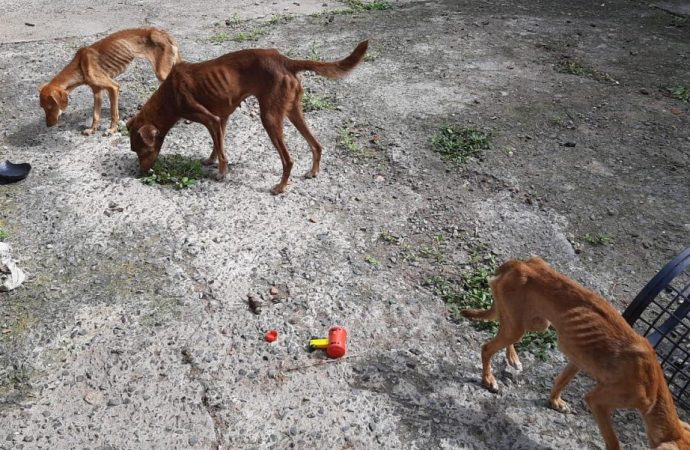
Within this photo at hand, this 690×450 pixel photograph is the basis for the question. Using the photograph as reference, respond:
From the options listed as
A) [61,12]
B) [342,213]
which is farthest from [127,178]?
[61,12]

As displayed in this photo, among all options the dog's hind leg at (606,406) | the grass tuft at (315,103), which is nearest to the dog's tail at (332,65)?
the grass tuft at (315,103)

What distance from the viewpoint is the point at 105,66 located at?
243 inches

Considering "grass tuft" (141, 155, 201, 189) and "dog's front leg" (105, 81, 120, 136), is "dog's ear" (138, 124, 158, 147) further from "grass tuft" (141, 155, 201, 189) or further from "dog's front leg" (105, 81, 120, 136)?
"dog's front leg" (105, 81, 120, 136)

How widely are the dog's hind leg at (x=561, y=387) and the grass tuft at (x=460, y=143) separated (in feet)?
9.30

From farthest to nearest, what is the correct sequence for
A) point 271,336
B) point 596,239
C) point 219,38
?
point 219,38, point 596,239, point 271,336

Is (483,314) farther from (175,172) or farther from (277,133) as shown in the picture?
(175,172)

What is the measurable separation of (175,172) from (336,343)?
2645 mm

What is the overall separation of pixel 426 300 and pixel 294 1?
26.9ft

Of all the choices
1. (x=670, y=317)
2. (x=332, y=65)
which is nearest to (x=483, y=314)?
(x=670, y=317)

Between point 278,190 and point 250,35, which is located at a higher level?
point 250,35

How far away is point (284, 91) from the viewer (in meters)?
4.98

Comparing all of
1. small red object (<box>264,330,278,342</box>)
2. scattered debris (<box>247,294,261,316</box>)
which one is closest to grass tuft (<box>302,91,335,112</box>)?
scattered debris (<box>247,294,261,316</box>)

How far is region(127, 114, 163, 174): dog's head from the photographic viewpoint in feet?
16.8

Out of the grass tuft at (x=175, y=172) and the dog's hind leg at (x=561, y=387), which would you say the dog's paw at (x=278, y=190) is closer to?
the grass tuft at (x=175, y=172)
